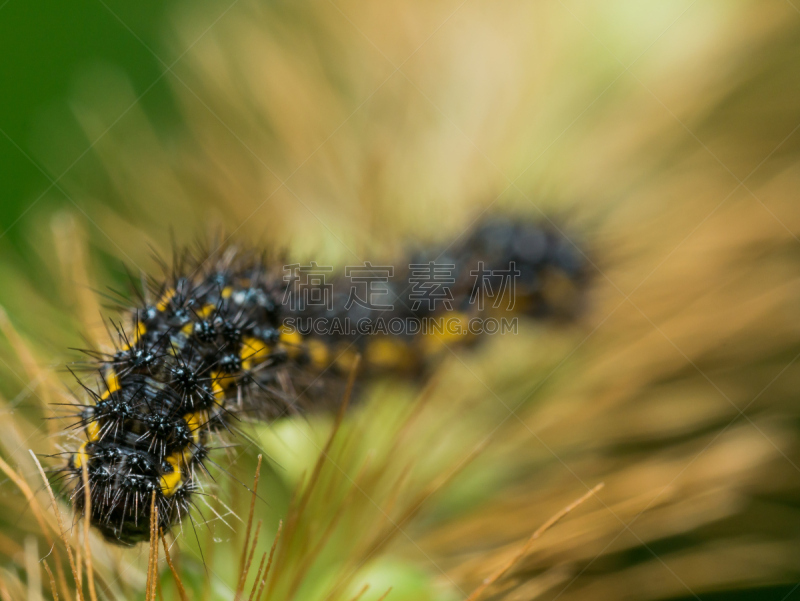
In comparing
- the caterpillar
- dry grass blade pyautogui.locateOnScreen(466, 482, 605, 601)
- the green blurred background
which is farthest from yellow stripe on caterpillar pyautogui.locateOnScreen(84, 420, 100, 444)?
the green blurred background

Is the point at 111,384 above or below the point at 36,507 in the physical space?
above

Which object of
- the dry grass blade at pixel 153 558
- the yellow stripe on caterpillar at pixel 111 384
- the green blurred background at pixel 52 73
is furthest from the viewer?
the green blurred background at pixel 52 73

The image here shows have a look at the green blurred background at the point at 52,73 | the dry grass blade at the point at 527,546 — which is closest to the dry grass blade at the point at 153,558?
the dry grass blade at the point at 527,546

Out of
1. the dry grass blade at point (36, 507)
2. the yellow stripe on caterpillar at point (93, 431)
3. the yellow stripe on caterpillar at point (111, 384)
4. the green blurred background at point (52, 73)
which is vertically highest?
the green blurred background at point (52, 73)

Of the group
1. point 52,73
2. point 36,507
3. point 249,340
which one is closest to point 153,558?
point 36,507

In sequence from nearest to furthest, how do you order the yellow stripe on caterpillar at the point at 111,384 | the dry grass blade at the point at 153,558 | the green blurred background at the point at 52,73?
the dry grass blade at the point at 153,558 < the yellow stripe on caterpillar at the point at 111,384 < the green blurred background at the point at 52,73

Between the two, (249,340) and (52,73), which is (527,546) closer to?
(249,340)

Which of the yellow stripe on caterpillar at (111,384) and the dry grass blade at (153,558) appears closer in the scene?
the dry grass blade at (153,558)

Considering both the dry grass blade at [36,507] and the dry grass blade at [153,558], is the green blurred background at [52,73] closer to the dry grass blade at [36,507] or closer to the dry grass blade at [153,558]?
the dry grass blade at [36,507]
